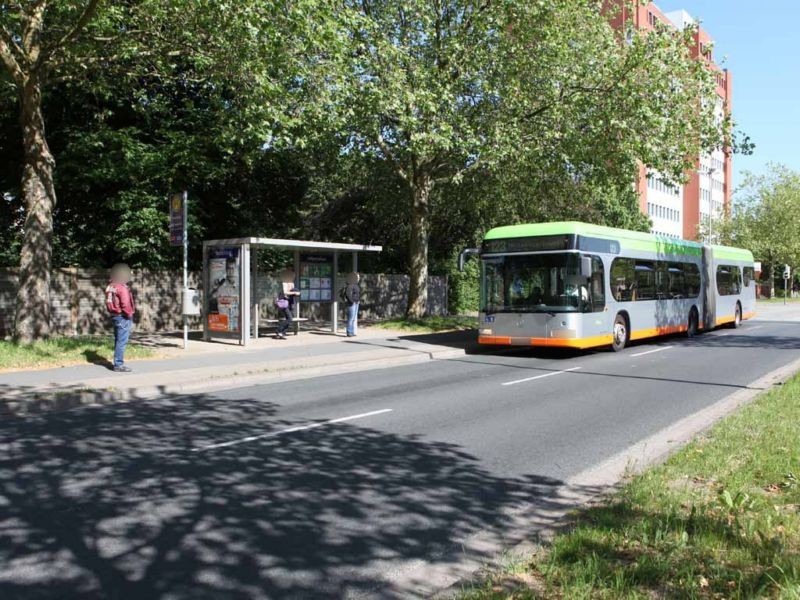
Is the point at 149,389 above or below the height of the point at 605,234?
below

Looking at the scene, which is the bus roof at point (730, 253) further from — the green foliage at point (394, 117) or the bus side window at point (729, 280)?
the green foliage at point (394, 117)

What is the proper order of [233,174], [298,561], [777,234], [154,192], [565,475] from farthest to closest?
[777,234], [233,174], [154,192], [565,475], [298,561]

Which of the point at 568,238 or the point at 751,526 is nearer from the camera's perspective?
the point at 751,526

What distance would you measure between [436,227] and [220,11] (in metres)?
20.7

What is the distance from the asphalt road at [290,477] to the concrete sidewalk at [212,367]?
74 centimetres

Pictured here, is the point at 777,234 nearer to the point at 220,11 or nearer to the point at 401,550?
the point at 220,11

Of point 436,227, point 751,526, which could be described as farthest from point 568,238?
point 436,227

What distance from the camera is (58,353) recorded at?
13328 millimetres

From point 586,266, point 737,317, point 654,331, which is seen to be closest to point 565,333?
point 586,266

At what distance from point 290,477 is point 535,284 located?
429 inches

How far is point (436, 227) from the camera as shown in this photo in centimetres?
3262

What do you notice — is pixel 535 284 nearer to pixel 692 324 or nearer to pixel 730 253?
pixel 692 324

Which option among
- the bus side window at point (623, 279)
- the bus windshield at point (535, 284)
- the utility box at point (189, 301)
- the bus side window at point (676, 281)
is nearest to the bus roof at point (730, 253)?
the bus side window at point (676, 281)

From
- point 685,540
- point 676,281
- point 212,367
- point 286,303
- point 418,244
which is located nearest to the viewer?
point 685,540
